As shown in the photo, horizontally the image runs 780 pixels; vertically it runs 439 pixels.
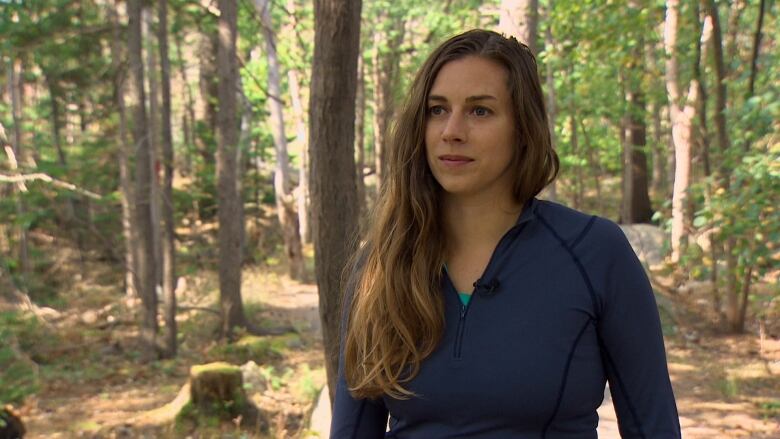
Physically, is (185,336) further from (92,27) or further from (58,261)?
(92,27)

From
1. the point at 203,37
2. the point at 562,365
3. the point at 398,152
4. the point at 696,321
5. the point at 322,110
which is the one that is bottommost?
the point at 696,321

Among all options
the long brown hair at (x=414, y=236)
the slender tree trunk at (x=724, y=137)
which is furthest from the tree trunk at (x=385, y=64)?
the long brown hair at (x=414, y=236)

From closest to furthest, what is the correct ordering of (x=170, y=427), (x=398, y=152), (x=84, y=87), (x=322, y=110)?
1. (x=398, y=152)
2. (x=322, y=110)
3. (x=170, y=427)
4. (x=84, y=87)

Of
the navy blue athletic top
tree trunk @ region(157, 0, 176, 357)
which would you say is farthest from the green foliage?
the navy blue athletic top

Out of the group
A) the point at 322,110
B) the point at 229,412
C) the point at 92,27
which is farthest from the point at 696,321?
the point at 92,27

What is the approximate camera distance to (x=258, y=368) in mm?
11094

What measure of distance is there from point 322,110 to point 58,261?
16.8 meters

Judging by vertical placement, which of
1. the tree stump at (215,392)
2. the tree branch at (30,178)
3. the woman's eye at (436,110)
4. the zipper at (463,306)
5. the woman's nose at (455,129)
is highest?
the woman's eye at (436,110)

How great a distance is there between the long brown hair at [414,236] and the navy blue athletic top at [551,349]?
0.06 meters

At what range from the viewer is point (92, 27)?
1479 cm

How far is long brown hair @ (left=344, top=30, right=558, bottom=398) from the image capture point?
1836 mm

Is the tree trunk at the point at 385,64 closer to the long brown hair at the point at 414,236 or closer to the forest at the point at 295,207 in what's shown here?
the forest at the point at 295,207

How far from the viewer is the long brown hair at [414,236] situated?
6.02 feet

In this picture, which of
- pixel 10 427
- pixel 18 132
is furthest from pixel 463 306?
pixel 18 132
